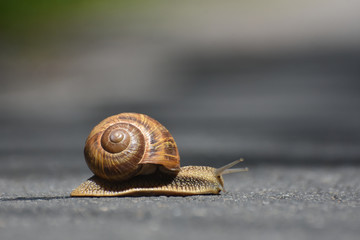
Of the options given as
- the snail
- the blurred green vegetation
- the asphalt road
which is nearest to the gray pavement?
the asphalt road

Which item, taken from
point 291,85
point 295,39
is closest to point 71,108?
point 291,85

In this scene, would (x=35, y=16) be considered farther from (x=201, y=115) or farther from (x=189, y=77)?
(x=201, y=115)

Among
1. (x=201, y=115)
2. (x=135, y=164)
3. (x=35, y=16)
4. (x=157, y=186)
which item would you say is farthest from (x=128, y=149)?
(x=35, y=16)

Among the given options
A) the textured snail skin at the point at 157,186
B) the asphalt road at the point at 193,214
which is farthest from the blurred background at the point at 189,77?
the textured snail skin at the point at 157,186

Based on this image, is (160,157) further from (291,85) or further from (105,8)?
(105,8)

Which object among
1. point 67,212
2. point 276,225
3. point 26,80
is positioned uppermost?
point 26,80

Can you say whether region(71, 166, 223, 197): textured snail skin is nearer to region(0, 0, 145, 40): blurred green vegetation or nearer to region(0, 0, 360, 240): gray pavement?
region(0, 0, 360, 240): gray pavement
